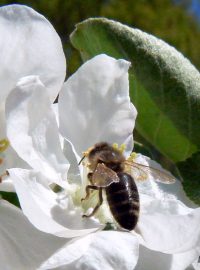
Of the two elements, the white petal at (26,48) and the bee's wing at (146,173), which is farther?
the bee's wing at (146,173)

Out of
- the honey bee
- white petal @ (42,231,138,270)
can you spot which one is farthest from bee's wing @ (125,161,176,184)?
white petal @ (42,231,138,270)

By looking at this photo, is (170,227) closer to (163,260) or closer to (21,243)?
(163,260)

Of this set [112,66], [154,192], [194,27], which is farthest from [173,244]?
[194,27]

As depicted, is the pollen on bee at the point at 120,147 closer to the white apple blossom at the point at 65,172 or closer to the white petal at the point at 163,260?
the white apple blossom at the point at 65,172

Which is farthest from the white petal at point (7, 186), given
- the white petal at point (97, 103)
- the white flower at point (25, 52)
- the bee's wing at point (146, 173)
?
the bee's wing at point (146, 173)

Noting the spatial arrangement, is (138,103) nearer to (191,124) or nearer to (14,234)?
(191,124)

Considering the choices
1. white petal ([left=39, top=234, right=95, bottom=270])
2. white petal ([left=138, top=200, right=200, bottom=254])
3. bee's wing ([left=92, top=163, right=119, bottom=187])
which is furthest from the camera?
bee's wing ([left=92, top=163, right=119, bottom=187])

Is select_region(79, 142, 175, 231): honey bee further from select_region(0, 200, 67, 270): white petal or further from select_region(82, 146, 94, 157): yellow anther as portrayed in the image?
select_region(0, 200, 67, 270): white petal
